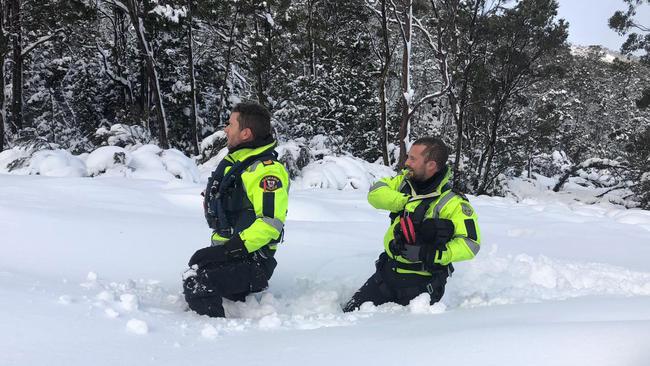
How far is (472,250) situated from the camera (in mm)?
2834

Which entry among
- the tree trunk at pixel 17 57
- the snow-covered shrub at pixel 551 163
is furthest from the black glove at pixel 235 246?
the snow-covered shrub at pixel 551 163

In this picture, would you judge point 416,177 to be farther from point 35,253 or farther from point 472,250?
point 35,253

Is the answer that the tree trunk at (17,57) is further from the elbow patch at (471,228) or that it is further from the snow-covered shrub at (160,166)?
the elbow patch at (471,228)

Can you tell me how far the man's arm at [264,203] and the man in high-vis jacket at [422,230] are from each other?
68 centimetres

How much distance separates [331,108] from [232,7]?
17.5 feet

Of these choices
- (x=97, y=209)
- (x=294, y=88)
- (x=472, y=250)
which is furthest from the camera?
(x=294, y=88)

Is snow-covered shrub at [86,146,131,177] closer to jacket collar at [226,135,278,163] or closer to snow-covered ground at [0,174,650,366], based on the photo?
snow-covered ground at [0,174,650,366]

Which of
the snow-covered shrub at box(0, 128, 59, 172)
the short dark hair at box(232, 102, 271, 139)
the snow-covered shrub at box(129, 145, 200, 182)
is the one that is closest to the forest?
the snow-covered shrub at box(0, 128, 59, 172)

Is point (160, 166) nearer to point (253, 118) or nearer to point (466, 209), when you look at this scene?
point (253, 118)

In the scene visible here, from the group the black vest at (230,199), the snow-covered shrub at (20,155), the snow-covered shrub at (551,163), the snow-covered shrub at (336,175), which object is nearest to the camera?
the black vest at (230,199)

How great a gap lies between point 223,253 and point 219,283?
0.54 feet

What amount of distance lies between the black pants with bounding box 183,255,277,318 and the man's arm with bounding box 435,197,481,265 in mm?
1043

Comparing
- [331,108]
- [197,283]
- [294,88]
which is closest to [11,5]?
[294,88]

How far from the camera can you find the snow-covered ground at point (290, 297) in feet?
5.65
